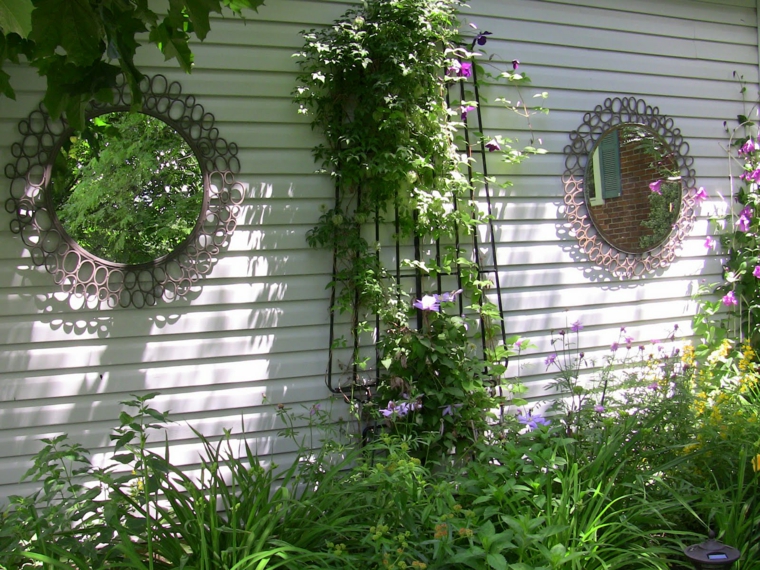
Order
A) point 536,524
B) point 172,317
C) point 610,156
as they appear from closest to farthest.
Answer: point 536,524, point 172,317, point 610,156

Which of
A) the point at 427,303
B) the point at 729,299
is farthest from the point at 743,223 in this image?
the point at 427,303

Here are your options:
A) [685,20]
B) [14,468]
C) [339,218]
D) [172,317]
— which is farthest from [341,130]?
[685,20]

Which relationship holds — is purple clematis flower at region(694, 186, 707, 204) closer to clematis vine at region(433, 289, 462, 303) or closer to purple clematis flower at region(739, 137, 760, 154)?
purple clematis flower at region(739, 137, 760, 154)

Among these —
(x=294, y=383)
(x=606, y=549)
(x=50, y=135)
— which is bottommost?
(x=606, y=549)

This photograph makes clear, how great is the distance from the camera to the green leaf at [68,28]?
1.47 metres

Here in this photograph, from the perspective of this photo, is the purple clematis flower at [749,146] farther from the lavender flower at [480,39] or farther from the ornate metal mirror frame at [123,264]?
the ornate metal mirror frame at [123,264]

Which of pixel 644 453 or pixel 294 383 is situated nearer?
pixel 644 453

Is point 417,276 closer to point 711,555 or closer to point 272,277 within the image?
point 272,277

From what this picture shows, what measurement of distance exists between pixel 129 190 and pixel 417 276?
149 cm

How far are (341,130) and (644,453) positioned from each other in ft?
6.61

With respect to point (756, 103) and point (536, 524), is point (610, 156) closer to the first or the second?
point (756, 103)

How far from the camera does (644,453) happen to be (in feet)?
8.06

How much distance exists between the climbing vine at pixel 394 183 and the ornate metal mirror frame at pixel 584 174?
0.88 m

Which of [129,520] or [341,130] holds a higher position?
[341,130]
